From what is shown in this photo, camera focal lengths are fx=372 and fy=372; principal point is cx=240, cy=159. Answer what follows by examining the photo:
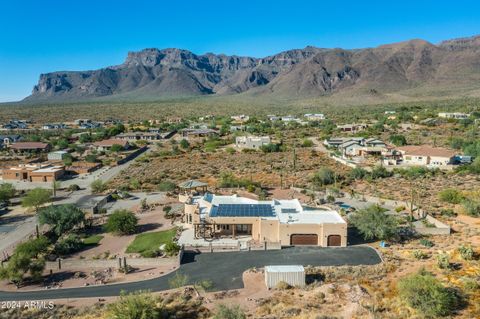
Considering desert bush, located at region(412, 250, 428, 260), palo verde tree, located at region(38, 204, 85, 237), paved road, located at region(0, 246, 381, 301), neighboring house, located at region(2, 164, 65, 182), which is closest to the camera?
paved road, located at region(0, 246, 381, 301)

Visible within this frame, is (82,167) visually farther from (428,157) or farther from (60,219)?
(428,157)

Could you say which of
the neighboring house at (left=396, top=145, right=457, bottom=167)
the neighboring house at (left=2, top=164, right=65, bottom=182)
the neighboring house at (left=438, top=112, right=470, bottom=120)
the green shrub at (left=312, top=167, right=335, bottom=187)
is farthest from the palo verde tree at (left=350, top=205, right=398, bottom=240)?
the neighboring house at (left=438, top=112, right=470, bottom=120)

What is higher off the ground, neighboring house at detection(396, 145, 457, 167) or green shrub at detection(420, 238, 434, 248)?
neighboring house at detection(396, 145, 457, 167)

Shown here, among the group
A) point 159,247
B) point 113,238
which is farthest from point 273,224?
point 113,238

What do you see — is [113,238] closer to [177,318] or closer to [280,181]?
[177,318]

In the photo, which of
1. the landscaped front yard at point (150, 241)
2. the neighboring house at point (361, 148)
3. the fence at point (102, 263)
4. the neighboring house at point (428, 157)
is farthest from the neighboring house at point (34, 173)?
the neighboring house at point (428, 157)

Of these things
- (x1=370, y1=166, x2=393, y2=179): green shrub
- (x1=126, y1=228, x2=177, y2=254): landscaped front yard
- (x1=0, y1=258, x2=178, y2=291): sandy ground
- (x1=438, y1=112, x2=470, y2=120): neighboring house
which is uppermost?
(x1=438, y1=112, x2=470, y2=120): neighboring house

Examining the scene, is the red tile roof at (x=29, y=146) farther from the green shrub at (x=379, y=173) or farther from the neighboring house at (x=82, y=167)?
the green shrub at (x=379, y=173)

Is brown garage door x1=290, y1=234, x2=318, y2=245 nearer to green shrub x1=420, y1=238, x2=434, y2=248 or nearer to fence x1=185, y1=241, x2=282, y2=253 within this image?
fence x1=185, y1=241, x2=282, y2=253
